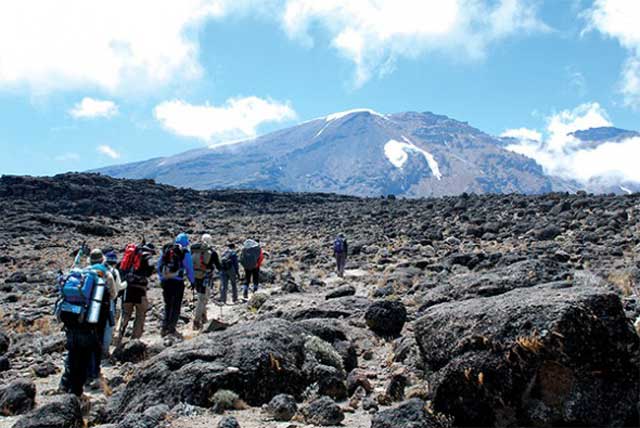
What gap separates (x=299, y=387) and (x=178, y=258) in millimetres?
4613

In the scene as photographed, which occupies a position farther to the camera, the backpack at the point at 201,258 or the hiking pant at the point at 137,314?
the backpack at the point at 201,258

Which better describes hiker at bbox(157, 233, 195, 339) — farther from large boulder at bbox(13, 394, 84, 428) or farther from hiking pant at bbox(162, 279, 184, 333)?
large boulder at bbox(13, 394, 84, 428)

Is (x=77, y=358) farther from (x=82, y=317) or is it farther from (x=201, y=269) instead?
(x=201, y=269)

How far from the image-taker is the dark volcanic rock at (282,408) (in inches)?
213

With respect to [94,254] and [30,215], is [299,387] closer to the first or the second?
[94,254]

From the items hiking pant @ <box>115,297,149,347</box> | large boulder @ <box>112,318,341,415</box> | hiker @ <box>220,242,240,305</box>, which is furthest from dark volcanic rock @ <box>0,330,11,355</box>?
hiker @ <box>220,242,240,305</box>

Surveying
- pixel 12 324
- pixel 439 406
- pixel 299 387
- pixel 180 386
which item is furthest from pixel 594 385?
pixel 12 324

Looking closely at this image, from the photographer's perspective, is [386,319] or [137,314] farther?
[137,314]

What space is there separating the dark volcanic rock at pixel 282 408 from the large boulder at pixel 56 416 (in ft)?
6.42

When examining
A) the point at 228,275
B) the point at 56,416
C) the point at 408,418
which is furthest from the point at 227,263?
the point at 408,418

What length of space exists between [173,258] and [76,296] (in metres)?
3.33

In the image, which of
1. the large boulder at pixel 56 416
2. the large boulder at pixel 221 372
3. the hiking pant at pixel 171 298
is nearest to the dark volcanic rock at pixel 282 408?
the large boulder at pixel 221 372

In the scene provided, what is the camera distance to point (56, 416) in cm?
536

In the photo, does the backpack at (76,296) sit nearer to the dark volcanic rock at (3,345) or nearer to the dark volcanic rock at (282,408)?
the dark volcanic rock at (282,408)
